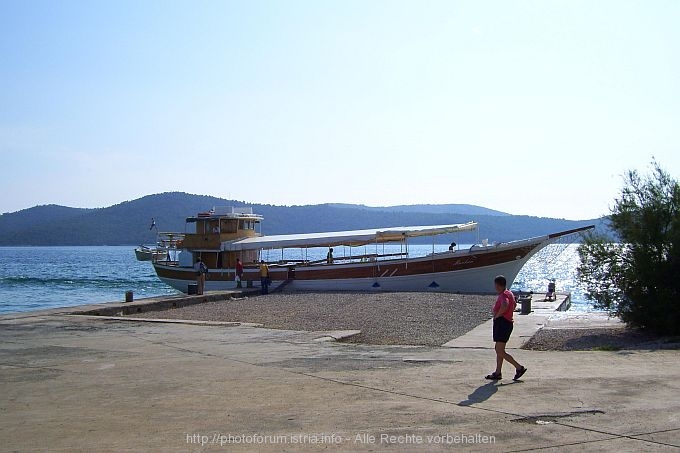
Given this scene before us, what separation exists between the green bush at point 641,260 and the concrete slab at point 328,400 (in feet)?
11.2

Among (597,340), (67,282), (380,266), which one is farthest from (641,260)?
(67,282)

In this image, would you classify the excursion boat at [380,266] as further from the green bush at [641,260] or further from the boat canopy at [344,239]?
the green bush at [641,260]

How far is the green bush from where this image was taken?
15.3 meters

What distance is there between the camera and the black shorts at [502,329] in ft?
33.4

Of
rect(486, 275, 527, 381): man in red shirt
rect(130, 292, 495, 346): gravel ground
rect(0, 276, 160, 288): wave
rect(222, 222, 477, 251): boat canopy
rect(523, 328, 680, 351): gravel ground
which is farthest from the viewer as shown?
rect(0, 276, 160, 288): wave

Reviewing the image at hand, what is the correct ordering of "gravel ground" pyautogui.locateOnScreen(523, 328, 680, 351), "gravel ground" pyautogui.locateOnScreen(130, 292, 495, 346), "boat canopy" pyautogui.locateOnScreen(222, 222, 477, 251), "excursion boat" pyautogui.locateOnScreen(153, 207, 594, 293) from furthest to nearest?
"boat canopy" pyautogui.locateOnScreen(222, 222, 477, 251)
"excursion boat" pyautogui.locateOnScreen(153, 207, 594, 293)
"gravel ground" pyautogui.locateOnScreen(130, 292, 495, 346)
"gravel ground" pyautogui.locateOnScreen(523, 328, 680, 351)

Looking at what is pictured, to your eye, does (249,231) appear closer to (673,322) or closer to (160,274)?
(160,274)

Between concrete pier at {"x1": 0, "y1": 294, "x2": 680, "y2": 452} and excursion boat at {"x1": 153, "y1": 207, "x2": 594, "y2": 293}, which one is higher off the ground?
excursion boat at {"x1": 153, "y1": 207, "x2": 594, "y2": 293}

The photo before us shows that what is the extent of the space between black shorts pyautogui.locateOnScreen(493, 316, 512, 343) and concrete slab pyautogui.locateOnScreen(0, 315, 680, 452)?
0.64 m

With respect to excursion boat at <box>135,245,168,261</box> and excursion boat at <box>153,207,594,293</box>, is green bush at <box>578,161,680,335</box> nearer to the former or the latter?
excursion boat at <box>153,207,594,293</box>

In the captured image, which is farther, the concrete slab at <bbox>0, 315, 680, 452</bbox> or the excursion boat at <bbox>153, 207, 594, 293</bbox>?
the excursion boat at <bbox>153, 207, 594, 293</bbox>

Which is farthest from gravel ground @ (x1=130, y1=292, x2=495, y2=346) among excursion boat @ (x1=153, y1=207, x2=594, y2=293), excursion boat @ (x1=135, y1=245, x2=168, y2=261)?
excursion boat @ (x1=135, y1=245, x2=168, y2=261)

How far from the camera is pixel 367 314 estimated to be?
2203cm

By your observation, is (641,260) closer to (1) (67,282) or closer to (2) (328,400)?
(2) (328,400)
